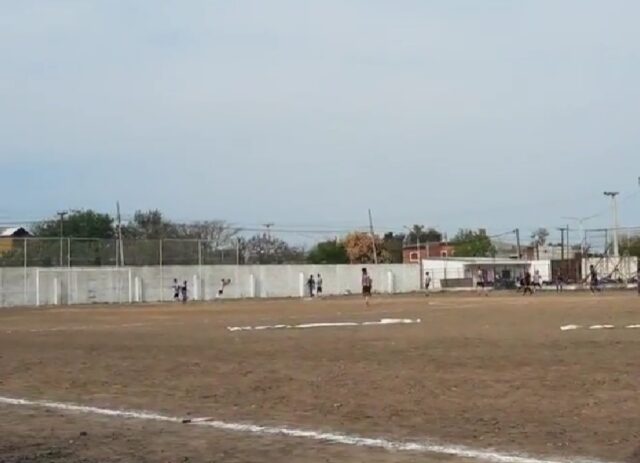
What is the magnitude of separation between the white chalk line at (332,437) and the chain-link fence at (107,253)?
5985cm

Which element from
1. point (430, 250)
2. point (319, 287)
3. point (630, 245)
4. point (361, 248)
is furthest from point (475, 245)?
point (319, 287)

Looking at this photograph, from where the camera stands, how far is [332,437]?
391 inches

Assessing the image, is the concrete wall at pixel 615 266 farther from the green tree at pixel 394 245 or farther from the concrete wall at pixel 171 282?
the green tree at pixel 394 245

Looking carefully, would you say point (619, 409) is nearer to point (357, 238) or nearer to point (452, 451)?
point (452, 451)

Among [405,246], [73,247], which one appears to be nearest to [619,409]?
[73,247]

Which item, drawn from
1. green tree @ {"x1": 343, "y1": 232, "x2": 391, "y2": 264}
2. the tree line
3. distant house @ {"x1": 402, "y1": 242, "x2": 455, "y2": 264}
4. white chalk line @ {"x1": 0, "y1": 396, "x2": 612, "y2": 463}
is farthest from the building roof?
white chalk line @ {"x1": 0, "y1": 396, "x2": 612, "y2": 463}

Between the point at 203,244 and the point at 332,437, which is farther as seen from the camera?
the point at 203,244

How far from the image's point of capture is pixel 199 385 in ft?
48.3

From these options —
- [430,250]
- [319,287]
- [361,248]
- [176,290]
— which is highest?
[430,250]

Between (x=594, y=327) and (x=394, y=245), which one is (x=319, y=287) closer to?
(x=594, y=327)

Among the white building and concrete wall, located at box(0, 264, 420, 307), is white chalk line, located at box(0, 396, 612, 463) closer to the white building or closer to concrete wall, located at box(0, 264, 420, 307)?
concrete wall, located at box(0, 264, 420, 307)

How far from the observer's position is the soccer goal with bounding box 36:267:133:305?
228 ft

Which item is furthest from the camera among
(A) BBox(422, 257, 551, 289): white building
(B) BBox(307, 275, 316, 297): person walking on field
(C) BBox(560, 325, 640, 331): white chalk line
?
(A) BBox(422, 257, 551, 289): white building

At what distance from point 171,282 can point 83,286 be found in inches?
270
